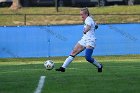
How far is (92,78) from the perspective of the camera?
1446cm

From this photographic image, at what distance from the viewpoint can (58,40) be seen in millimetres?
28344

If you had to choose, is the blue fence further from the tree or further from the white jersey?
the tree

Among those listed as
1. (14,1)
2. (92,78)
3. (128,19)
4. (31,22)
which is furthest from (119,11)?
(92,78)

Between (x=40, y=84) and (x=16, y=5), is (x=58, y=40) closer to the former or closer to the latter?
(x=40, y=84)

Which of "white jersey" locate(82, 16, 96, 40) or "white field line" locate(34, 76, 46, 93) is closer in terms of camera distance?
"white field line" locate(34, 76, 46, 93)

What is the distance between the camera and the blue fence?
28.2m

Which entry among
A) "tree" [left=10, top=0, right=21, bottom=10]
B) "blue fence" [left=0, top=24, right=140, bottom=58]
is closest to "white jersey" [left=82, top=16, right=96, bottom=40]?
"blue fence" [left=0, top=24, right=140, bottom=58]

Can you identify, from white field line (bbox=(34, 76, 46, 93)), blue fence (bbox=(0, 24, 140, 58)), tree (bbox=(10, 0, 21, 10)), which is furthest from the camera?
tree (bbox=(10, 0, 21, 10))

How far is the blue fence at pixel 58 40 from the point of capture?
28188 mm

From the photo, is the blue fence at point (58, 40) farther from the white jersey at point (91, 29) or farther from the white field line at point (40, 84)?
the white field line at point (40, 84)

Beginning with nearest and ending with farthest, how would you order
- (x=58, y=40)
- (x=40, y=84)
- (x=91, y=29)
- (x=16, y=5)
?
(x=40, y=84), (x=91, y=29), (x=58, y=40), (x=16, y=5)

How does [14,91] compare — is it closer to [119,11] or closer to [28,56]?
[28,56]

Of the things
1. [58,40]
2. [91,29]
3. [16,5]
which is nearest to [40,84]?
[91,29]

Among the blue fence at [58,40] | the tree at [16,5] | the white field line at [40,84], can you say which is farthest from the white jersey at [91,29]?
the tree at [16,5]
